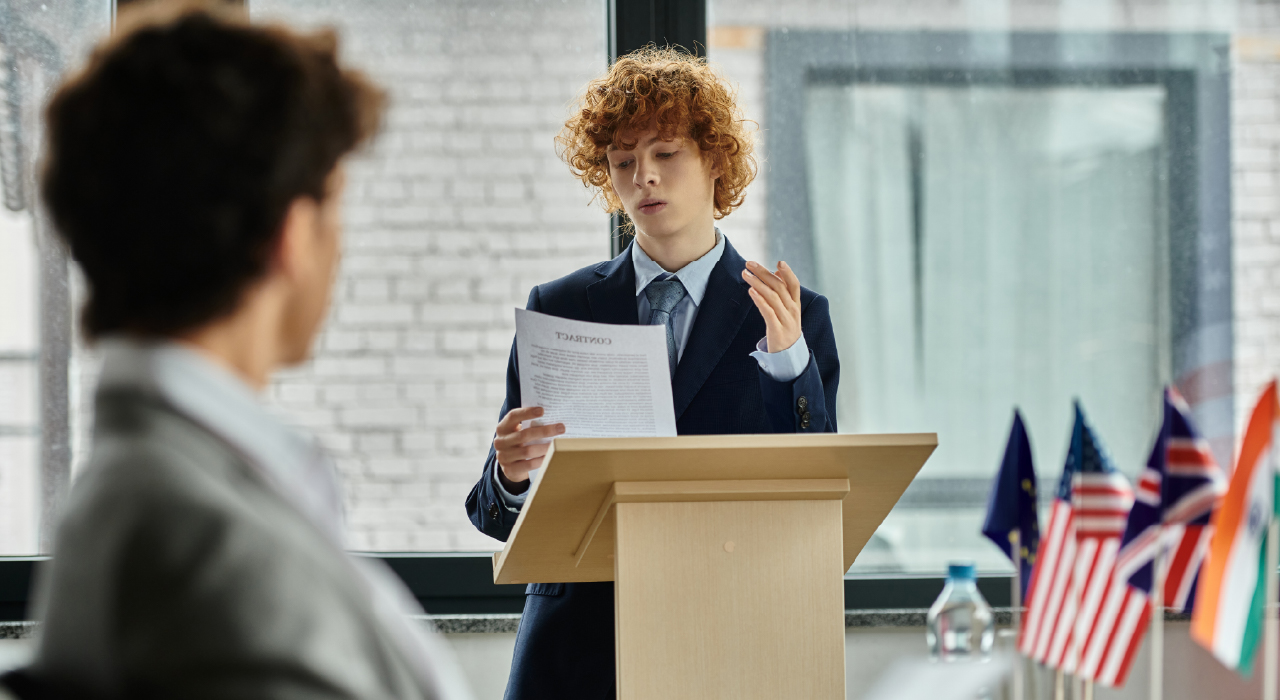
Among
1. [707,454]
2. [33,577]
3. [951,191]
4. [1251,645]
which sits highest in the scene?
[951,191]

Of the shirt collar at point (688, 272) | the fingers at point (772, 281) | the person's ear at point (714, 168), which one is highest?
the person's ear at point (714, 168)

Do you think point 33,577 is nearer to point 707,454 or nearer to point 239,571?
point 707,454

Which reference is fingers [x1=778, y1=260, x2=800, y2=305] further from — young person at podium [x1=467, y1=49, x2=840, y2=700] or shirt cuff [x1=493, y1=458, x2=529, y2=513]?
shirt cuff [x1=493, y1=458, x2=529, y2=513]

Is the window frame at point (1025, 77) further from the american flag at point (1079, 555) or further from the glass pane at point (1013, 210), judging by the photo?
the american flag at point (1079, 555)

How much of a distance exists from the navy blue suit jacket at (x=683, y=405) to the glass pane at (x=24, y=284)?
155 centimetres

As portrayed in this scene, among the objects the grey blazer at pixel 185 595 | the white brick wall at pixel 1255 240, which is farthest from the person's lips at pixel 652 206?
the white brick wall at pixel 1255 240

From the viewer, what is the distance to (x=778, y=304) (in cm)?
156

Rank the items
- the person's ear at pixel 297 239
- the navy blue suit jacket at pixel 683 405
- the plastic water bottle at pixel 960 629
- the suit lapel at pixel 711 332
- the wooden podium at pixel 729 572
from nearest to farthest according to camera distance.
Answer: the person's ear at pixel 297 239 → the wooden podium at pixel 729 572 → the navy blue suit jacket at pixel 683 405 → the suit lapel at pixel 711 332 → the plastic water bottle at pixel 960 629

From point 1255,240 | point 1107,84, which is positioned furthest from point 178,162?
point 1255,240

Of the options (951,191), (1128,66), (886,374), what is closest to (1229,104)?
(1128,66)

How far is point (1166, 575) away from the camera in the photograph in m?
1.35

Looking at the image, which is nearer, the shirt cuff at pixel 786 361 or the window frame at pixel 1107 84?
the shirt cuff at pixel 786 361

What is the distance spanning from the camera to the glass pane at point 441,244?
2.81 metres

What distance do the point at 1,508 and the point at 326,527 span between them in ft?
8.29
